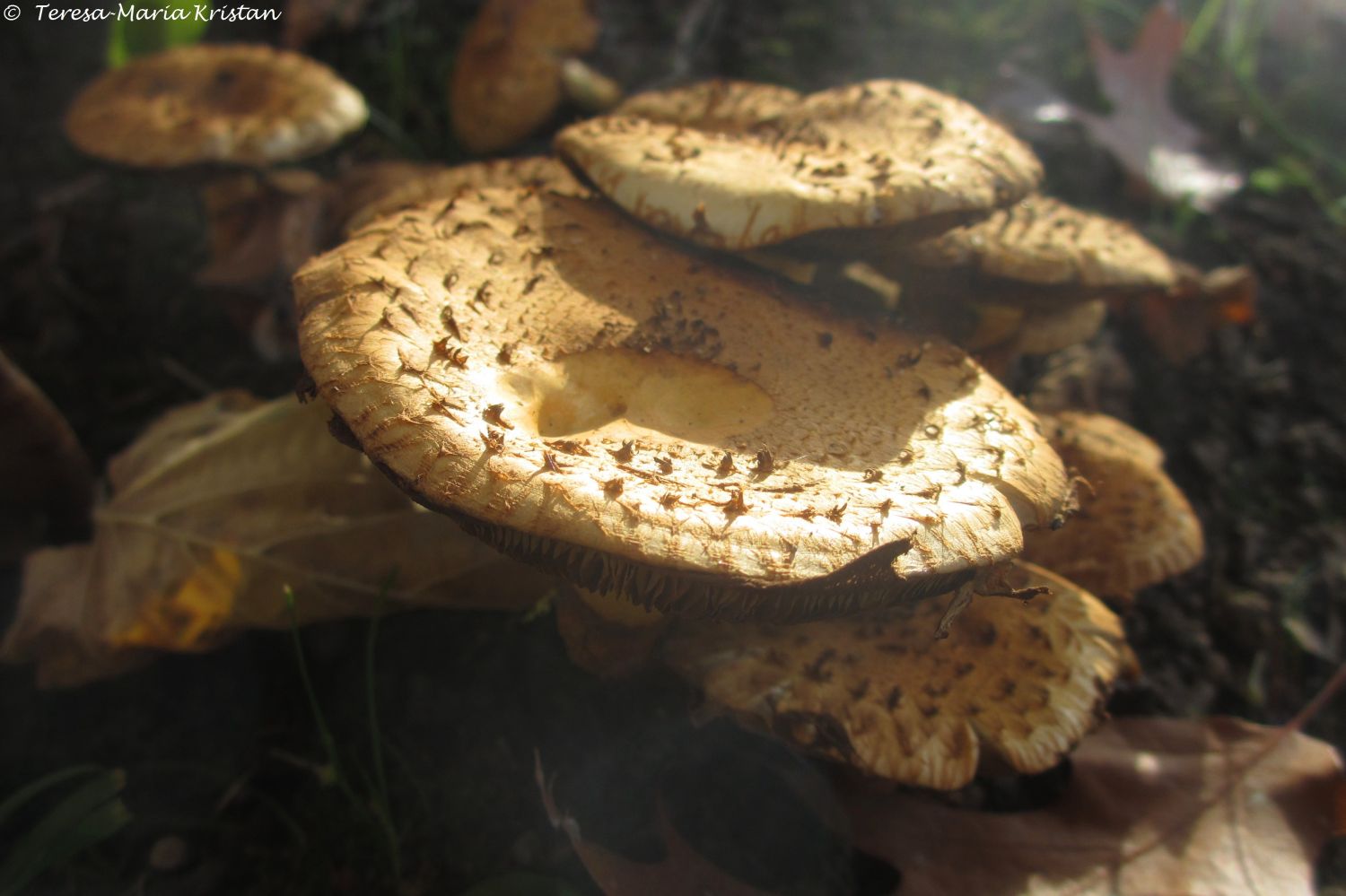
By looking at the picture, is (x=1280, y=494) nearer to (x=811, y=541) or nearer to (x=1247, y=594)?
(x=1247, y=594)

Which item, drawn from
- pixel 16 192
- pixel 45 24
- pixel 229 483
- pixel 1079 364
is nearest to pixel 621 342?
pixel 229 483

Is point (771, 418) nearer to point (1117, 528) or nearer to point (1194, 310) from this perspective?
point (1117, 528)

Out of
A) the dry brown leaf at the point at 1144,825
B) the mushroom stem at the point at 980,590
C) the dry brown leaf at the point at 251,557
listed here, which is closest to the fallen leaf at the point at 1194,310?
the dry brown leaf at the point at 1144,825

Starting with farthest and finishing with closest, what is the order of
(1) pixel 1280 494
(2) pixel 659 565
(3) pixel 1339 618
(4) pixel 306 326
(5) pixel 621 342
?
(1) pixel 1280 494, (3) pixel 1339 618, (5) pixel 621 342, (4) pixel 306 326, (2) pixel 659 565

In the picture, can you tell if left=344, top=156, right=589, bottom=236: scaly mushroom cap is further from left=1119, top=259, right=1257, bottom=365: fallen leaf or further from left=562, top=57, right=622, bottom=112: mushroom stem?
left=1119, top=259, right=1257, bottom=365: fallen leaf

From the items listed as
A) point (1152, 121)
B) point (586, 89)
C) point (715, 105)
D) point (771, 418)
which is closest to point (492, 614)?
point (771, 418)
